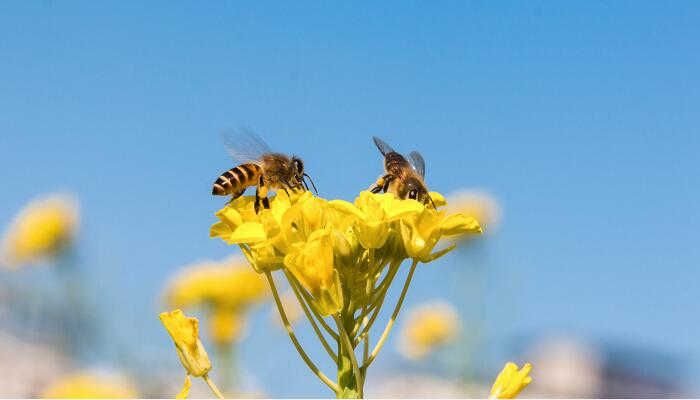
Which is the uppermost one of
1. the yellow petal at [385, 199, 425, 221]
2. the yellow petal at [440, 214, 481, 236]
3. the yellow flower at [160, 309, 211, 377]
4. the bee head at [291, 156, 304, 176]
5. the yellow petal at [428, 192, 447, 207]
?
the bee head at [291, 156, 304, 176]

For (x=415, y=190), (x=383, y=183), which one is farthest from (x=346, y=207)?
(x=383, y=183)

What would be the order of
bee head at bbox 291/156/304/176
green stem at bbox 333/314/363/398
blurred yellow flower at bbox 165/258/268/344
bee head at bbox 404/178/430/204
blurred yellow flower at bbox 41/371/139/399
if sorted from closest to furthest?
green stem at bbox 333/314/363/398, bee head at bbox 404/178/430/204, bee head at bbox 291/156/304/176, blurred yellow flower at bbox 41/371/139/399, blurred yellow flower at bbox 165/258/268/344

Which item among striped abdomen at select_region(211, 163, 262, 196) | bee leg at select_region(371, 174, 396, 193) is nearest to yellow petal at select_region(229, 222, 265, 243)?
striped abdomen at select_region(211, 163, 262, 196)

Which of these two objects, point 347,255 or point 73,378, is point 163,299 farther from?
point 347,255

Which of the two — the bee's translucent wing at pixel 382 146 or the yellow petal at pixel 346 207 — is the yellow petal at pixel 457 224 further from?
the bee's translucent wing at pixel 382 146

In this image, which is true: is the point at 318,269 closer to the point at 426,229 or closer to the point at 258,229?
the point at 258,229

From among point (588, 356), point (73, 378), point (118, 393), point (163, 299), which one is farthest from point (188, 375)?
point (588, 356)

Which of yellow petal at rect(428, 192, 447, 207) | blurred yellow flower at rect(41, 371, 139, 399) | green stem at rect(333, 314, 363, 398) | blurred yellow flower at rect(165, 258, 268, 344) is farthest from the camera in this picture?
blurred yellow flower at rect(165, 258, 268, 344)

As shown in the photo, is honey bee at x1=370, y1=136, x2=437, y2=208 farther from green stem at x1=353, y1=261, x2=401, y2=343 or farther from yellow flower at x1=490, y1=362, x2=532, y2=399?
yellow flower at x1=490, y1=362, x2=532, y2=399
